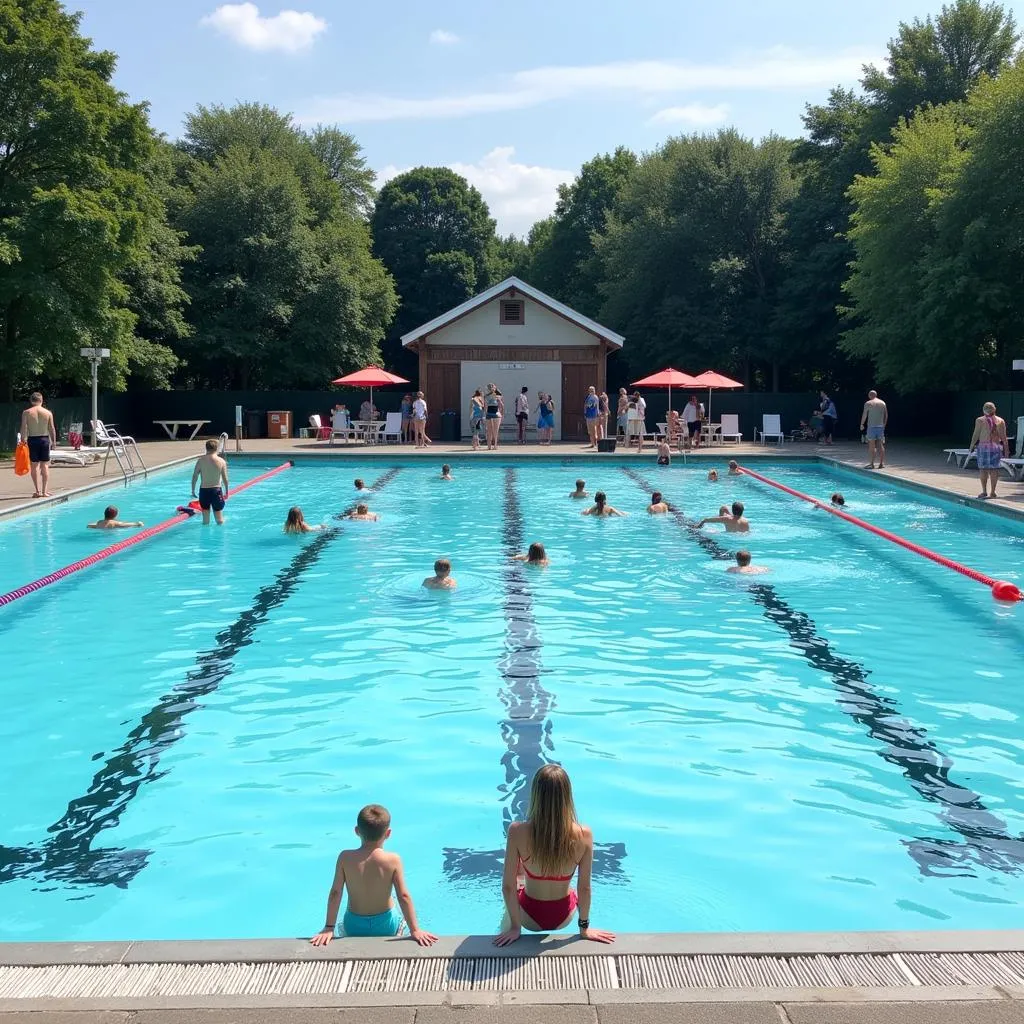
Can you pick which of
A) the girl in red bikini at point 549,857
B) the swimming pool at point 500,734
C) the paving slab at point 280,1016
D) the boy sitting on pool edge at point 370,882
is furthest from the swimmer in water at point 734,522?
the paving slab at point 280,1016

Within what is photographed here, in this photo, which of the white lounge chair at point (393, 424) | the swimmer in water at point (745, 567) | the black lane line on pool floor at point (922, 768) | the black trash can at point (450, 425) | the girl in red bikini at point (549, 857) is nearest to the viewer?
the girl in red bikini at point (549, 857)

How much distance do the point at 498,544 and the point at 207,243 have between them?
2746cm

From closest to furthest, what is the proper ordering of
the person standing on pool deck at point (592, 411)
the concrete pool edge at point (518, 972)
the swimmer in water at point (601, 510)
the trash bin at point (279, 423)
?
1. the concrete pool edge at point (518, 972)
2. the swimmer in water at point (601, 510)
3. the person standing on pool deck at point (592, 411)
4. the trash bin at point (279, 423)

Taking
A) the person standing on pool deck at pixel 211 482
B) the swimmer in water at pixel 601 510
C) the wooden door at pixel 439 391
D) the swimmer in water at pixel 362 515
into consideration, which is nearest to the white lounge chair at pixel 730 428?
the wooden door at pixel 439 391

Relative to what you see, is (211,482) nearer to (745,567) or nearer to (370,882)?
(745,567)

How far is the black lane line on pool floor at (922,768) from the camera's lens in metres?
5.81

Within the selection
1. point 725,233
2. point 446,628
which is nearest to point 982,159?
point 725,233

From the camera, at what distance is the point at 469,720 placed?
7.99 metres

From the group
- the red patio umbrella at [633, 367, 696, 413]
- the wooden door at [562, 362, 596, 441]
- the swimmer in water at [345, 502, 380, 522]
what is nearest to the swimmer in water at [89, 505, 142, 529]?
the swimmer in water at [345, 502, 380, 522]

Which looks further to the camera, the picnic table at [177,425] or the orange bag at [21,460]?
the picnic table at [177,425]

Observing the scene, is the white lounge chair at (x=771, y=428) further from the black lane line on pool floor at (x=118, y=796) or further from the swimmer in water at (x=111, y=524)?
the black lane line on pool floor at (x=118, y=796)

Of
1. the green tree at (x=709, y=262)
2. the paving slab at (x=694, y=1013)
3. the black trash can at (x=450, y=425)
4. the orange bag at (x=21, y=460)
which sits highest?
the green tree at (x=709, y=262)

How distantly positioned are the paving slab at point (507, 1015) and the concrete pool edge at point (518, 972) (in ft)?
0.13

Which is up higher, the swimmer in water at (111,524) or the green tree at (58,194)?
the green tree at (58,194)
